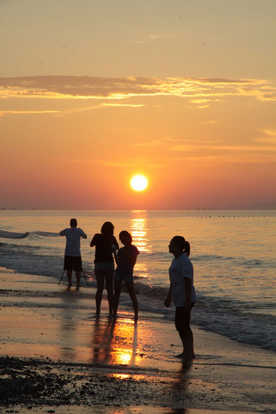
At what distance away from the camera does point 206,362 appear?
9312mm

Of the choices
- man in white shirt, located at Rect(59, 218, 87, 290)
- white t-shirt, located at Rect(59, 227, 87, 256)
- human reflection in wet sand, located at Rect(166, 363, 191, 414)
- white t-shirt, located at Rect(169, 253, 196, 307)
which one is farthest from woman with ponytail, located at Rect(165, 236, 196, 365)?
man in white shirt, located at Rect(59, 218, 87, 290)

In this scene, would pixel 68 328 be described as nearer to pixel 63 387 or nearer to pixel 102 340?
pixel 102 340

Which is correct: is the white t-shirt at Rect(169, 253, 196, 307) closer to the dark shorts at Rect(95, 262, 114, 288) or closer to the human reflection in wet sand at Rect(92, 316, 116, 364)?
the human reflection in wet sand at Rect(92, 316, 116, 364)

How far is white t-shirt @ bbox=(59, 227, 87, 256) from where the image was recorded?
1823cm

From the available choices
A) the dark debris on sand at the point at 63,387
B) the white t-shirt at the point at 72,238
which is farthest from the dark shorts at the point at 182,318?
the white t-shirt at the point at 72,238

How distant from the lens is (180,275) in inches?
360

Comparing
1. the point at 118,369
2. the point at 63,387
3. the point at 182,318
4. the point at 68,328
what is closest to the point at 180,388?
the point at 118,369

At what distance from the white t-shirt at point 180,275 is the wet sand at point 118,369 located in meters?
0.95

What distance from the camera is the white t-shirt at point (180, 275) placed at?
9.10 metres

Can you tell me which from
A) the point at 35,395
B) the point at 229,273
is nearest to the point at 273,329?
the point at 35,395

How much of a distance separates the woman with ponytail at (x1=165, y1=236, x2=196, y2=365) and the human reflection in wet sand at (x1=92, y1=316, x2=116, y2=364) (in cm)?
117

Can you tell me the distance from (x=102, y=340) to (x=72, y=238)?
8114 millimetres

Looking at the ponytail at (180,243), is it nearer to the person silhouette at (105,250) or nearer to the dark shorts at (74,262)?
the person silhouette at (105,250)

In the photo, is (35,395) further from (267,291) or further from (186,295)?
(267,291)
